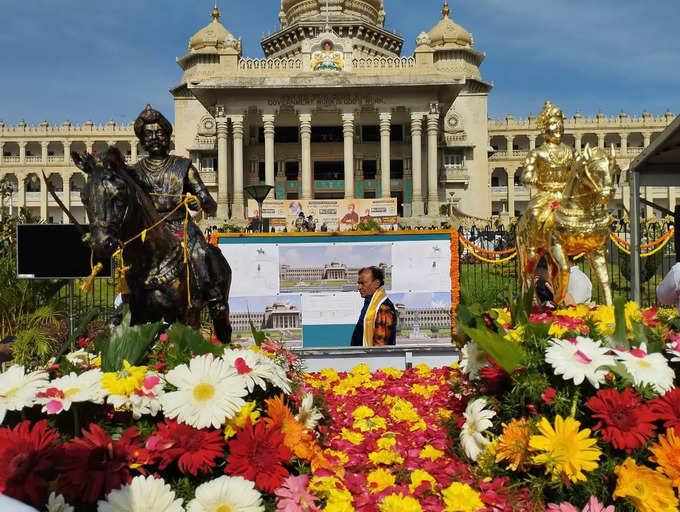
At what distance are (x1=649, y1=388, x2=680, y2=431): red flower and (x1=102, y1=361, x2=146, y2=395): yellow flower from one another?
228 cm

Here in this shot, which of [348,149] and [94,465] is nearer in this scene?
[94,465]

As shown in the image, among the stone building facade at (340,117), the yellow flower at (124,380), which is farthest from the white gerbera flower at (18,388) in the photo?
the stone building facade at (340,117)

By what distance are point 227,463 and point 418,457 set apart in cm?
150

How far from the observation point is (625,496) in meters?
2.41

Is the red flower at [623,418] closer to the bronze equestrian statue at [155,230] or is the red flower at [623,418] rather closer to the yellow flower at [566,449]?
the yellow flower at [566,449]

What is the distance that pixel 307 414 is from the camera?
3.21 meters

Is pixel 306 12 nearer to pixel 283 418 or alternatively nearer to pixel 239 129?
pixel 239 129

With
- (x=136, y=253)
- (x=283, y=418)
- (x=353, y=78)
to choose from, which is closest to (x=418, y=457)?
(x=283, y=418)

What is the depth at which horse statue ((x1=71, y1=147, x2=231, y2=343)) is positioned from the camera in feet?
14.1

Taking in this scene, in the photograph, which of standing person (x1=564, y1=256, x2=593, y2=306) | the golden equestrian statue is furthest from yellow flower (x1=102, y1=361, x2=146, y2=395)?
standing person (x1=564, y1=256, x2=593, y2=306)

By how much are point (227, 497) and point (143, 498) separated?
0.33m

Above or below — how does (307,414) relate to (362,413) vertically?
above

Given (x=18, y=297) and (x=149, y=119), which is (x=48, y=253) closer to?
(x=18, y=297)

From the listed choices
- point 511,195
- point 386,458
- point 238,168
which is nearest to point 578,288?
point 386,458
